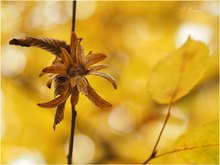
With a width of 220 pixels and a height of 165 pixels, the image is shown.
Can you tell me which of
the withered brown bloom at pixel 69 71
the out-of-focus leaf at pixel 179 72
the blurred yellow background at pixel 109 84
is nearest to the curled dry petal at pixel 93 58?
the withered brown bloom at pixel 69 71

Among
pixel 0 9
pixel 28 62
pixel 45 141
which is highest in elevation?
pixel 0 9

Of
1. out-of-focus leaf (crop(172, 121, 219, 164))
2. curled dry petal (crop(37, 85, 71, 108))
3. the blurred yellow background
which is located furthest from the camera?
the blurred yellow background

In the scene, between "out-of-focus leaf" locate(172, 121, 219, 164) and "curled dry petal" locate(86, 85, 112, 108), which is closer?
"curled dry petal" locate(86, 85, 112, 108)

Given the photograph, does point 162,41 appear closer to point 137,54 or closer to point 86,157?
point 137,54

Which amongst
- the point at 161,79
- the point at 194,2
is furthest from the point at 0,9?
the point at 161,79

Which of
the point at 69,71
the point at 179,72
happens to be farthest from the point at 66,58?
A: the point at 179,72

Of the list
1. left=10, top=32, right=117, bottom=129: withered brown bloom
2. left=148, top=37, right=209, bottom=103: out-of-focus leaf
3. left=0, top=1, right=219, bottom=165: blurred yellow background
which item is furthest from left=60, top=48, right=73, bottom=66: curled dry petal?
left=0, top=1, right=219, bottom=165: blurred yellow background

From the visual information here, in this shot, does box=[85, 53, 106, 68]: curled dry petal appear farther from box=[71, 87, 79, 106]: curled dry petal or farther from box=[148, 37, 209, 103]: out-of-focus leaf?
box=[148, 37, 209, 103]: out-of-focus leaf
